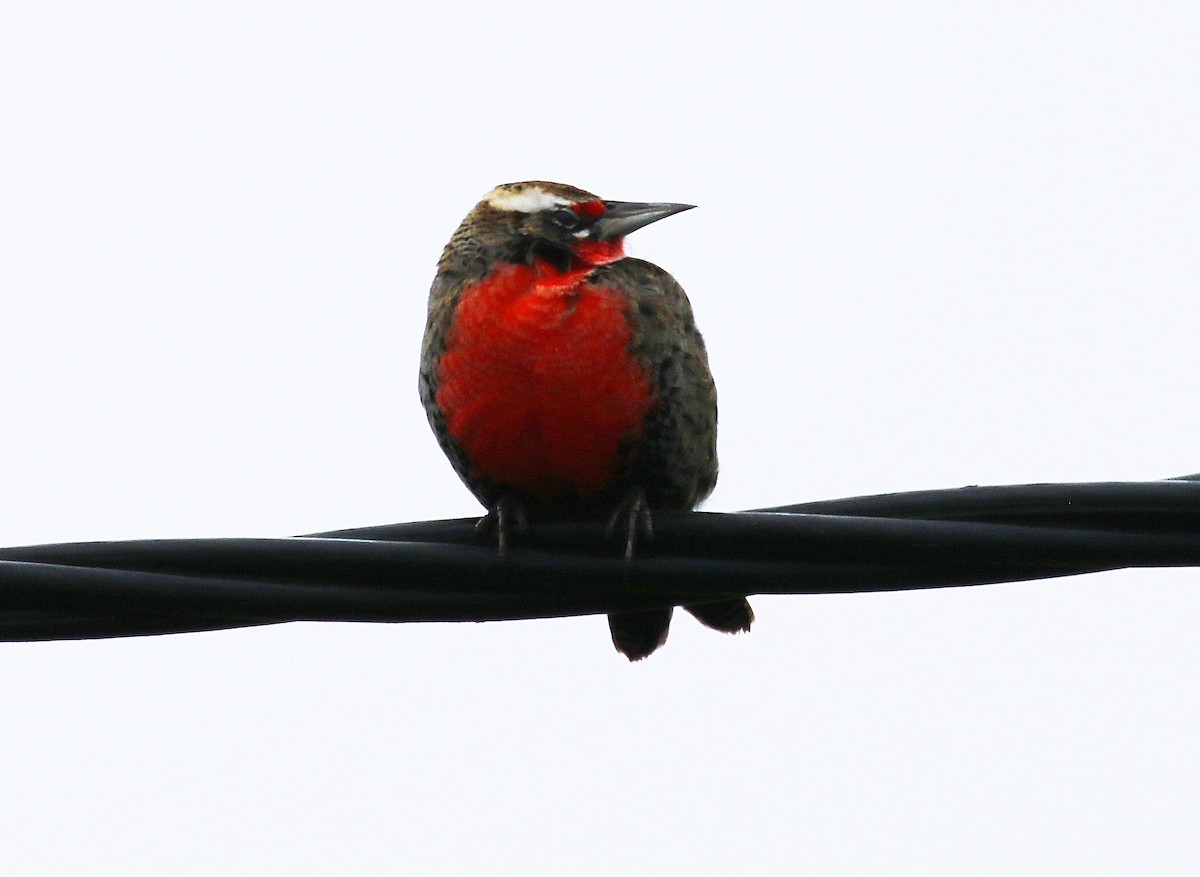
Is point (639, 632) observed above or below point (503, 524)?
above

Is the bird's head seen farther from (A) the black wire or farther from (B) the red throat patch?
(A) the black wire

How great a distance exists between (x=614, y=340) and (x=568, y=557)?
1476mm

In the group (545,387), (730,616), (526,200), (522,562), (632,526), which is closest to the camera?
(522,562)

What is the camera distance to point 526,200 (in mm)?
6160

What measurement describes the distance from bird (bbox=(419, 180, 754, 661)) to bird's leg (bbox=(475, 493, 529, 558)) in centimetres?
3

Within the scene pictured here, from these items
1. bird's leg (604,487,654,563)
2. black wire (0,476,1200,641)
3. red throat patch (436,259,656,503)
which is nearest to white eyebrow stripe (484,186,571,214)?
red throat patch (436,259,656,503)

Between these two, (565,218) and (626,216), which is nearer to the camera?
(565,218)

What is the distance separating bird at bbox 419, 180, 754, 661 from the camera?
17.4 feet

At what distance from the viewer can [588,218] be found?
609 centimetres

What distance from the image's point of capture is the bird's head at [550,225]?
580cm

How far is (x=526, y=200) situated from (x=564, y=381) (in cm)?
113

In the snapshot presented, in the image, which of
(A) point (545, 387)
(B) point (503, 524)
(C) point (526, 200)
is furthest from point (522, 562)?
(C) point (526, 200)

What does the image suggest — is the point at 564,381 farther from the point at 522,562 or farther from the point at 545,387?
the point at 522,562

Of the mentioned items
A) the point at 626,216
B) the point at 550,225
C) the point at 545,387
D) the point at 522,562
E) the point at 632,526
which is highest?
the point at 626,216
